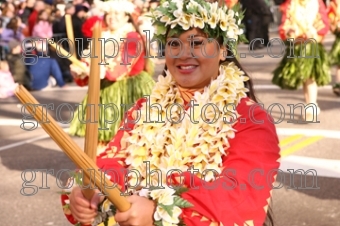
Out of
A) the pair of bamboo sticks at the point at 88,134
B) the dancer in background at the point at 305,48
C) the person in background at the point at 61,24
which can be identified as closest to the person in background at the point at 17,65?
the person in background at the point at 61,24

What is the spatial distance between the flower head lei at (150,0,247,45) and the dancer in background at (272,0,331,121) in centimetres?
682

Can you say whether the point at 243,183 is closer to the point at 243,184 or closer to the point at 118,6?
the point at 243,184

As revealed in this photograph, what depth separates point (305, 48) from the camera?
10.9 meters

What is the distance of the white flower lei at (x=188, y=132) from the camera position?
132 inches

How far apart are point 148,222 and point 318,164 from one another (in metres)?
5.53

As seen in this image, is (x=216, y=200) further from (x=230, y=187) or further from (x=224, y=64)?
(x=224, y=64)

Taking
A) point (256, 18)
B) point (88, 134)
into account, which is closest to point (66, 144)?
point (88, 134)

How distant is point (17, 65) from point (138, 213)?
38.8 ft

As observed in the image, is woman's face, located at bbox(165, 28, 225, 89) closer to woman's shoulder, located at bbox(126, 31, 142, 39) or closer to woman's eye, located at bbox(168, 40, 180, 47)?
woman's eye, located at bbox(168, 40, 180, 47)

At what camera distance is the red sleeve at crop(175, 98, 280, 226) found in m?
3.12

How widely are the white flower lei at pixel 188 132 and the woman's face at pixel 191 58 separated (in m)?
0.10

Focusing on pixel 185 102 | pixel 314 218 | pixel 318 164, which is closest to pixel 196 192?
pixel 185 102

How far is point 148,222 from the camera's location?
297 centimetres

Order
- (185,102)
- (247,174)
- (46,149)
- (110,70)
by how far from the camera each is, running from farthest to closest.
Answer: (46,149), (110,70), (185,102), (247,174)
